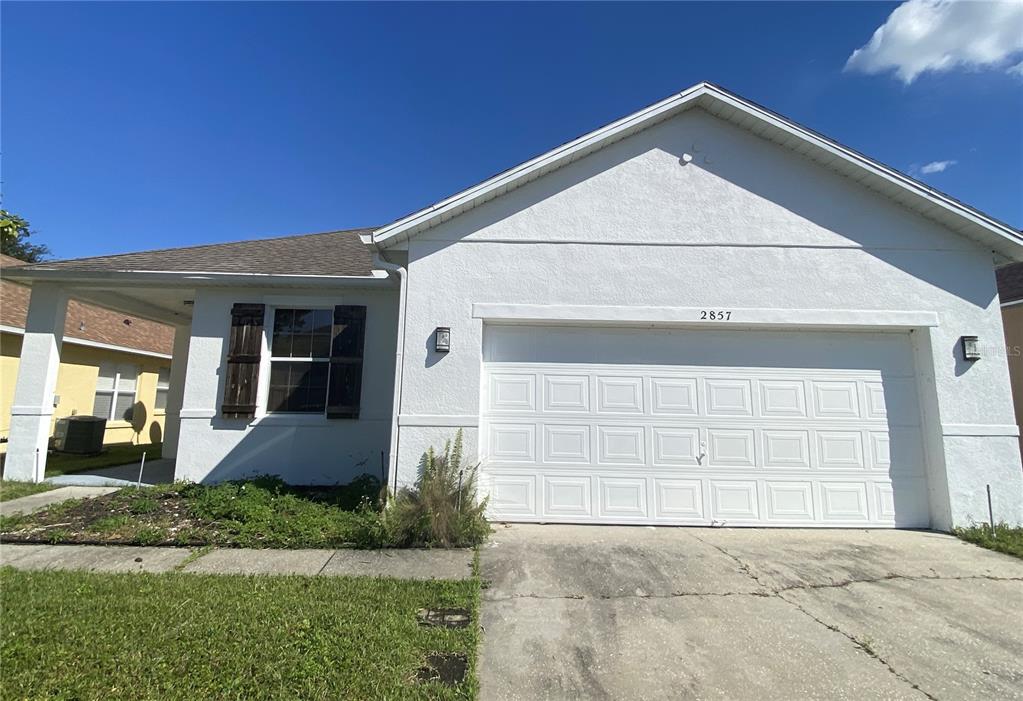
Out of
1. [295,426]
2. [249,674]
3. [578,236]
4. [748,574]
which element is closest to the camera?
[249,674]

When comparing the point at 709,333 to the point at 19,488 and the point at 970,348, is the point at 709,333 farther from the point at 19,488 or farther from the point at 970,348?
the point at 19,488

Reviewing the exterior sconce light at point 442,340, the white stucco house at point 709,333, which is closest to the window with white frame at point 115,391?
the white stucco house at point 709,333

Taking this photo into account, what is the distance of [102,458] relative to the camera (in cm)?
1103

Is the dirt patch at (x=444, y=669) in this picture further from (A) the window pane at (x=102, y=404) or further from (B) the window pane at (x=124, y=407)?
(B) the window pane at (x=124, y=407)

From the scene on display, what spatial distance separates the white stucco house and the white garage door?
0.08 feet

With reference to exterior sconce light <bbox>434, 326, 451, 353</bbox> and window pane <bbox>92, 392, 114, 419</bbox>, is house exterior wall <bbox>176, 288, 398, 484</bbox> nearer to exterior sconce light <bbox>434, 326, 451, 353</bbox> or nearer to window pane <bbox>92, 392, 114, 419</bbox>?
exterior sconce light <bbox>434, 326, 451, 353</bbox>

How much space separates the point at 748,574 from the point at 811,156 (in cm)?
552

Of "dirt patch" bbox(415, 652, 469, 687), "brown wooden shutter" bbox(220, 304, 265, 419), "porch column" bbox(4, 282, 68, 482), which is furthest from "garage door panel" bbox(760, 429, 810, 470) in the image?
"porch column" bbox(4, 282, 68, 482)

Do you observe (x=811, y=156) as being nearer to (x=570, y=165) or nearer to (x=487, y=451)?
(x=570, y=165)

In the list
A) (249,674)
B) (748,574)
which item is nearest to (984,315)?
(748,574)

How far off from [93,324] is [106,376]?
156cm

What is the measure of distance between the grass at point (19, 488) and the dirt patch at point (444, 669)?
24.4 ft

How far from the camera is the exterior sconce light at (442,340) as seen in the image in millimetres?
6102

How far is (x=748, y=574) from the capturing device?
449cm
